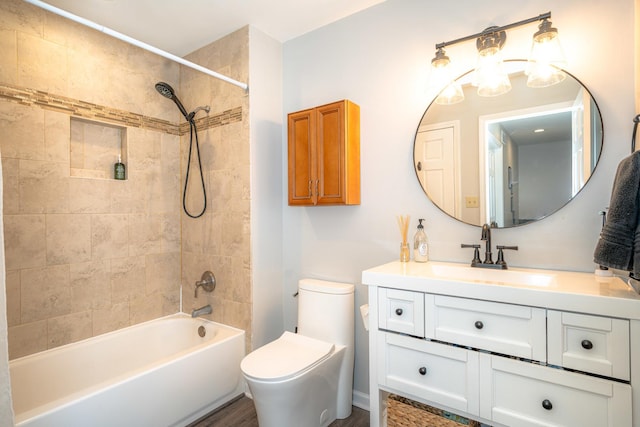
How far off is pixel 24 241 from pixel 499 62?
2909 millimetres

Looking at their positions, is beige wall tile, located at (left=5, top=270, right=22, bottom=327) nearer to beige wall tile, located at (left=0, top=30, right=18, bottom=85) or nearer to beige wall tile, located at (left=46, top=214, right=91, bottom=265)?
beige wall tile, located at (left=46, top=214, right=91, bottom=265)

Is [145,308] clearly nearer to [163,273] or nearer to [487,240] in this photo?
[163,273]

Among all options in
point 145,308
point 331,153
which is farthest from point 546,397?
point 145,308

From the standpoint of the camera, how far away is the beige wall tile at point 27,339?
1.99 meters

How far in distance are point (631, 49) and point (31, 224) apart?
3.31 m

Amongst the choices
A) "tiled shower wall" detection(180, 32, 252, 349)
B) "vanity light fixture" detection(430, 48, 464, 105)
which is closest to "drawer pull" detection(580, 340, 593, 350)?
"vanity light fixture" detection(430, 48, 464, 105)

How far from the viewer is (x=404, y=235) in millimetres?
2018

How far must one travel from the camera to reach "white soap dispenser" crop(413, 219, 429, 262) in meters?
1.93

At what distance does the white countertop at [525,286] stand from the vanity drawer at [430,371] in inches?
10.3

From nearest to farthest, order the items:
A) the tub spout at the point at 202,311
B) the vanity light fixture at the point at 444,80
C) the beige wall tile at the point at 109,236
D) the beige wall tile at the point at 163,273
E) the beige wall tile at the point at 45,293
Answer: the vanity light fixture at the point at 444,80
the beige wall tile at the point at 45,293
the beige wall tile at the point at 109,236
the tub spout at the point at 202,311
the beige wall tile at the point at 163,273

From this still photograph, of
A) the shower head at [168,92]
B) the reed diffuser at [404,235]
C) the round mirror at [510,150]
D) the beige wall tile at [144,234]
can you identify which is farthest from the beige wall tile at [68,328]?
the round mirror at [510,150]

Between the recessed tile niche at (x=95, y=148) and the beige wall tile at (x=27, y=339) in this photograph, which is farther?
the recessed tile niche at (x=95, y=148)

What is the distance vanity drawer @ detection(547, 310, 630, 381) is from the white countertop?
37 millimetres

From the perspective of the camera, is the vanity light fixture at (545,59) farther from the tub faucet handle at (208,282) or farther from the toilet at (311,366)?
the tub faucet handle at (208,282)
